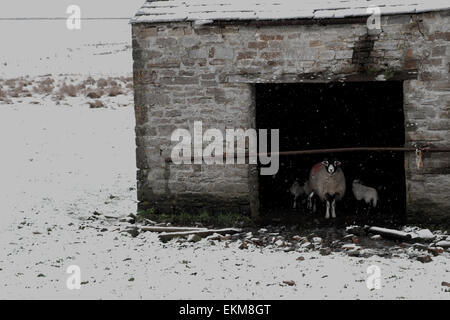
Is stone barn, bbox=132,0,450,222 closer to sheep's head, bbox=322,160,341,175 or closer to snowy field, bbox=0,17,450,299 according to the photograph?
sheep's head, bbox=322,160,341,175

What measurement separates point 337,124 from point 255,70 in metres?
4.66

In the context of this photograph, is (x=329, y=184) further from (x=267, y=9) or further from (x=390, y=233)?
(x=267, y=9)

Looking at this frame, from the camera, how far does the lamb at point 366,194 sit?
36.9 feet

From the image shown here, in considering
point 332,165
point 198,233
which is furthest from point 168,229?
point 332,165

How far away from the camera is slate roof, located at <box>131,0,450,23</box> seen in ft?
32.0

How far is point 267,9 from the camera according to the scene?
10.3 m

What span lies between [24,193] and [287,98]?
6.19m

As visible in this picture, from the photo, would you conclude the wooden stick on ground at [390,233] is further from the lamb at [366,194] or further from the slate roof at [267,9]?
the slate roof at [267,9]

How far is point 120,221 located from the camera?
1121 centimetres

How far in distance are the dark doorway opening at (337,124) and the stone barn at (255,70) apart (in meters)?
2.03
